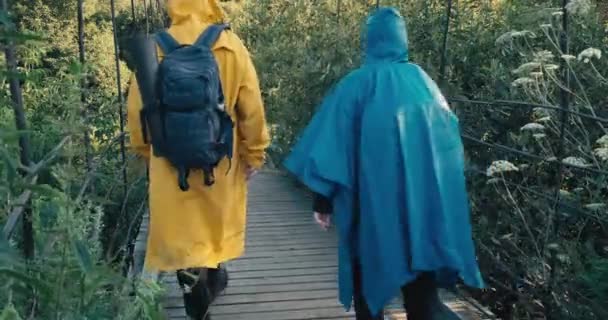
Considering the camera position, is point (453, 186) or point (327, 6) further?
point (327, 6)

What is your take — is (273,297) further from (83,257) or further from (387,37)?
(83,257)

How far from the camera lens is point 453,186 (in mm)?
2619

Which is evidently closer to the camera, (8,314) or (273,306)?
(8,314)

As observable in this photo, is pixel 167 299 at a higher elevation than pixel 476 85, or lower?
lower

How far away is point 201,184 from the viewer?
280cm

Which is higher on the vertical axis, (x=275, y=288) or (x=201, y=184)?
(x=201, y=184)

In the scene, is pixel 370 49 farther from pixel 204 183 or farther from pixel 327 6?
pixel 327 6

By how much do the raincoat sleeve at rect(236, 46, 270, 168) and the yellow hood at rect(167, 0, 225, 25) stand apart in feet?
0.59

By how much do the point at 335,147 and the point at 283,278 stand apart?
1518 mm

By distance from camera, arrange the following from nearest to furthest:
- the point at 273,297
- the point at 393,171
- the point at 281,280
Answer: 1. the point at 393,171
2. the point at 273,297
3. the point at 281,280

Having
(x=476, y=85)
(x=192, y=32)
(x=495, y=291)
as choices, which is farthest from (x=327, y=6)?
(x=192, y=32)

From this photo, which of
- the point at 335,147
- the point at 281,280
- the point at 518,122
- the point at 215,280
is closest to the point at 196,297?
the point at 215,280

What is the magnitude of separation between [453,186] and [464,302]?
3.30ft

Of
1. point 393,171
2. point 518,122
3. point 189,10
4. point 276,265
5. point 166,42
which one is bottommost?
point 276,265
